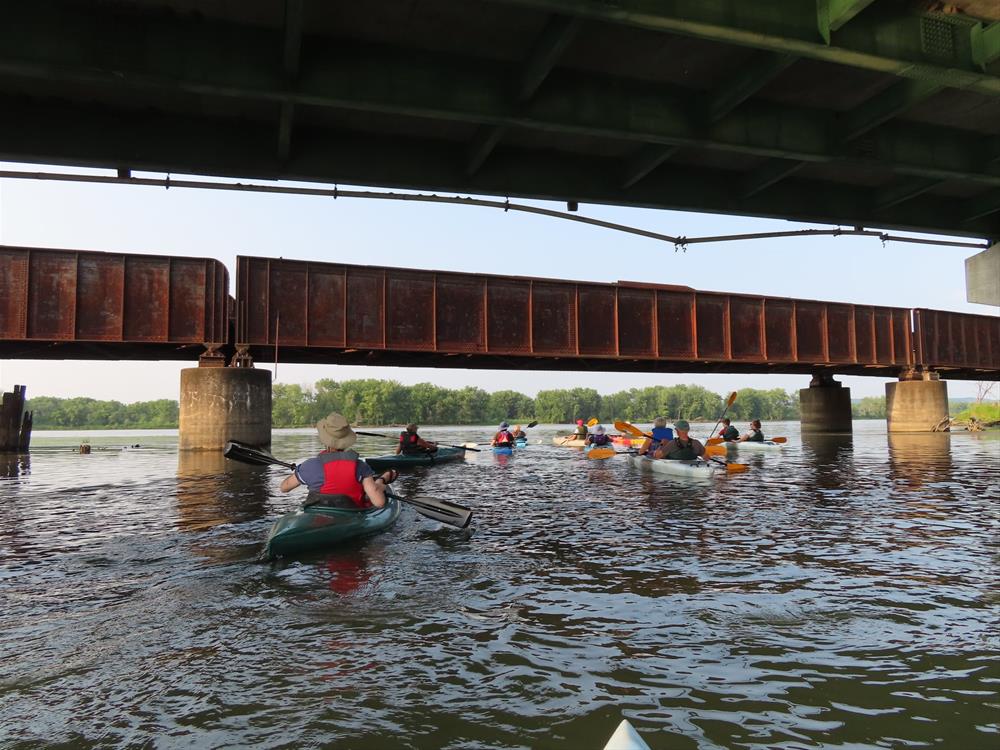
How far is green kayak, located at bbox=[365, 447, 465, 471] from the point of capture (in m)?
19.5

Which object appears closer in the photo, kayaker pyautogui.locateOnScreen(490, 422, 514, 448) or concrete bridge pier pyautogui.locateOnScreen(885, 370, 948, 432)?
kayaker pyautogui.locateOnScreen(490, 422, 514, 448)

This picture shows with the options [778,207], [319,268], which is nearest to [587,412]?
[319,268]

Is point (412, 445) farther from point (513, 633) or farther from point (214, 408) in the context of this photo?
point (513, 633)

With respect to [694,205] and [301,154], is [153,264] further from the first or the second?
[694,205]

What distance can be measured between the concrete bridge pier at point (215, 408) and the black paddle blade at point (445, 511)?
51.6ft

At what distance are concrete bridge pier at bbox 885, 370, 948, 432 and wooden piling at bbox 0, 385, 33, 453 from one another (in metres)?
50.1

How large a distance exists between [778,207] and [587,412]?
417 ft

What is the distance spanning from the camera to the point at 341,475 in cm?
871

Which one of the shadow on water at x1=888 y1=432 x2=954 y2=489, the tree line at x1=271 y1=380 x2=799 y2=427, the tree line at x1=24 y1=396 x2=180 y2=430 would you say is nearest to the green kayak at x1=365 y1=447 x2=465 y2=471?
the shadow on water at x1=888 y1=432 x2=954 y2=489

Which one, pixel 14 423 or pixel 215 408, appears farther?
pixel 14 423

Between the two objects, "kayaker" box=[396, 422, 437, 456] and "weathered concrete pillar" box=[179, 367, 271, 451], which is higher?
"weathered concrete pillar" box=[179, 367, 271, 451]

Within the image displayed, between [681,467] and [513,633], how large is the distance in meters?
A: 13.0

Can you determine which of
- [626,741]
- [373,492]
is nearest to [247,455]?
[373,492]

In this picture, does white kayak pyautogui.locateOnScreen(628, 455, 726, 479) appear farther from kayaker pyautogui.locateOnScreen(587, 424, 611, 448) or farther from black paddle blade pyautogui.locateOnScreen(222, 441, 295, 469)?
black paddle blade pyautogui.locateOnScreen(222, 441, 295, 469)
